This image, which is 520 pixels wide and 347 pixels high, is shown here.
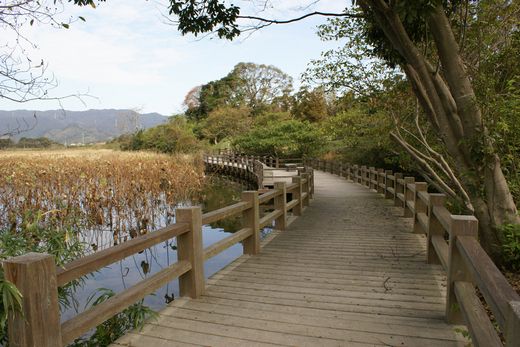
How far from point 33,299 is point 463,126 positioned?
16.4 feet

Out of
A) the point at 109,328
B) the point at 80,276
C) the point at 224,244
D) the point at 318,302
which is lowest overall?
the point at 109,328

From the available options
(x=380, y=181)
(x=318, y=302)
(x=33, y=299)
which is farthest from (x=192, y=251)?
(x=380, y=181)

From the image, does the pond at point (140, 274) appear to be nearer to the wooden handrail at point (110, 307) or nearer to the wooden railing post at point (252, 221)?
the wooden railing post at point (252, 221)

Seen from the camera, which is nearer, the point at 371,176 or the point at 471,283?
the point at 471,283

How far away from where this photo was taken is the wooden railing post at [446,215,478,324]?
288 cm

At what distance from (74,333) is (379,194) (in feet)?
37.4

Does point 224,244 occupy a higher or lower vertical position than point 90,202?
higher

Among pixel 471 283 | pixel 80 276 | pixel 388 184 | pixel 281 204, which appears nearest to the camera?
pixel 80 276

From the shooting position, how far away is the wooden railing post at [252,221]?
516 centimetres

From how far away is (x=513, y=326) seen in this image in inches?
57.2

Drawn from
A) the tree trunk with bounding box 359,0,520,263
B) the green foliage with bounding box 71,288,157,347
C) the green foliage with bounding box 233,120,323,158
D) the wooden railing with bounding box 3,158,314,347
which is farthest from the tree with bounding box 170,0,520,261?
the green foliage with bounding box 233,120,323,158

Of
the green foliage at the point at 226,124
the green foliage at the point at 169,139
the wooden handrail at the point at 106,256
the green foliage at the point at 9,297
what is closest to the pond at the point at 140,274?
the wooden handrail at the point at 106,256

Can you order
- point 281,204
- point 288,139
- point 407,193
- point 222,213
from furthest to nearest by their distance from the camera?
point 288,139 → point 407,193 → point 281,204 → point 222,213

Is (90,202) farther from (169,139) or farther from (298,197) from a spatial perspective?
(169,139)
